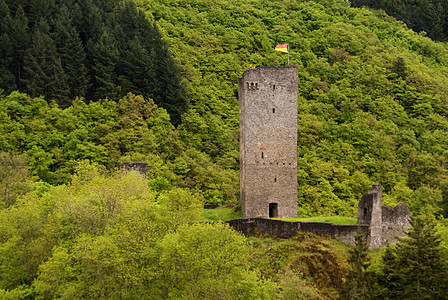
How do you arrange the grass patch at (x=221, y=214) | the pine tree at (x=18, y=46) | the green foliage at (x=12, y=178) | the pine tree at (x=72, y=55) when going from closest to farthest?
the green foliage at (x=12, y=178) < the grass patch at (x=221, y=214) < the pine tree at (x=18, y=46) < the pine tree at (x=72, y=55)

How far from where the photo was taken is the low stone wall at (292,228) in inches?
1093

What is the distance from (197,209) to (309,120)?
30.8 metres

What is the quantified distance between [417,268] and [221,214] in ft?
55.0

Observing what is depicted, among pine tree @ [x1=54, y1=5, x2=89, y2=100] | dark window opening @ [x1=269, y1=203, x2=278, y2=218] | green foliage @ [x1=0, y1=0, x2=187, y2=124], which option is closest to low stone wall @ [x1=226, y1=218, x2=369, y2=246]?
dark window opening @ [x1=269, y1=203, x2=278, y2=218]

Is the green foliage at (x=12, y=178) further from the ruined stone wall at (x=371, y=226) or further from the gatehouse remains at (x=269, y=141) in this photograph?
the ruined stone wall at (x=371, y=226)

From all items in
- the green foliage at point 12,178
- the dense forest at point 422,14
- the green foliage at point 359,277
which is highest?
the dense forest at point 422,14

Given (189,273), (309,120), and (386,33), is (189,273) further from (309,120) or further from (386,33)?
(386,33)

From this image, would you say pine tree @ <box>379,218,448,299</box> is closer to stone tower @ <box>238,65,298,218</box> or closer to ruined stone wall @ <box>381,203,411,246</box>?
ruined stone wall @ <box>381,203,411,246</box>

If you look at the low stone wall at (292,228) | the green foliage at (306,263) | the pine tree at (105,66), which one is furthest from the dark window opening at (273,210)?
the pine tree at (105,66)

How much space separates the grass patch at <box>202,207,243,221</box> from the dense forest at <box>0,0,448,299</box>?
6.59 ft

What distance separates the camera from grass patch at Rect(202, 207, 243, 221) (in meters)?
35.2

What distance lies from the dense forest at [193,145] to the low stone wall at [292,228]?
0.92 metres

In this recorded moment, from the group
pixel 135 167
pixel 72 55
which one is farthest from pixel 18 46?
pixel 135 167

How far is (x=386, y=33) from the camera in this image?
266ft
